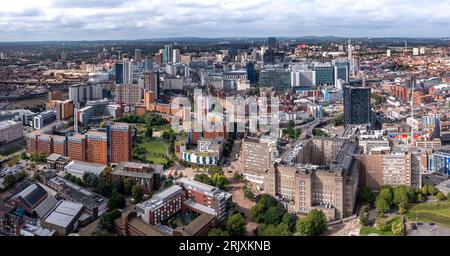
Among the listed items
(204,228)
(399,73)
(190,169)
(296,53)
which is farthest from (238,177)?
(296,53)

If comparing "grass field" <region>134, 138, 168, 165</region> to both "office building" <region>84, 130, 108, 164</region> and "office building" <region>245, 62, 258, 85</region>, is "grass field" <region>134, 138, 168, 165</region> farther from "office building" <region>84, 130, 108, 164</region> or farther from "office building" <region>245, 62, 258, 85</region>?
"office building" <region>245, 62, 258, 85</region>

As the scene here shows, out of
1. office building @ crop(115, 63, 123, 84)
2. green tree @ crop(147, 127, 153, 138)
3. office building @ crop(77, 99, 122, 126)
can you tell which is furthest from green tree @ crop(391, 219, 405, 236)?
office building @ crop(115, 63, 123, 84)

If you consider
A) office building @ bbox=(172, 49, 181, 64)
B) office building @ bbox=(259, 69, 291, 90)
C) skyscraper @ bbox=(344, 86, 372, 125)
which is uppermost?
office building @ bbox=(172, 49, 181, 64)

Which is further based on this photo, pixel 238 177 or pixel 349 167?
pixel 238 177

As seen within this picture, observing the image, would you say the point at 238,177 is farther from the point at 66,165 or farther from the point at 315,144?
the point at 66,165

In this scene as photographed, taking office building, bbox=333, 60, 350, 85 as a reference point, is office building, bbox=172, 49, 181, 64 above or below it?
above

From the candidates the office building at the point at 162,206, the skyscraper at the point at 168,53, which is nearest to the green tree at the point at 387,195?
the office building at the point at 162,206
